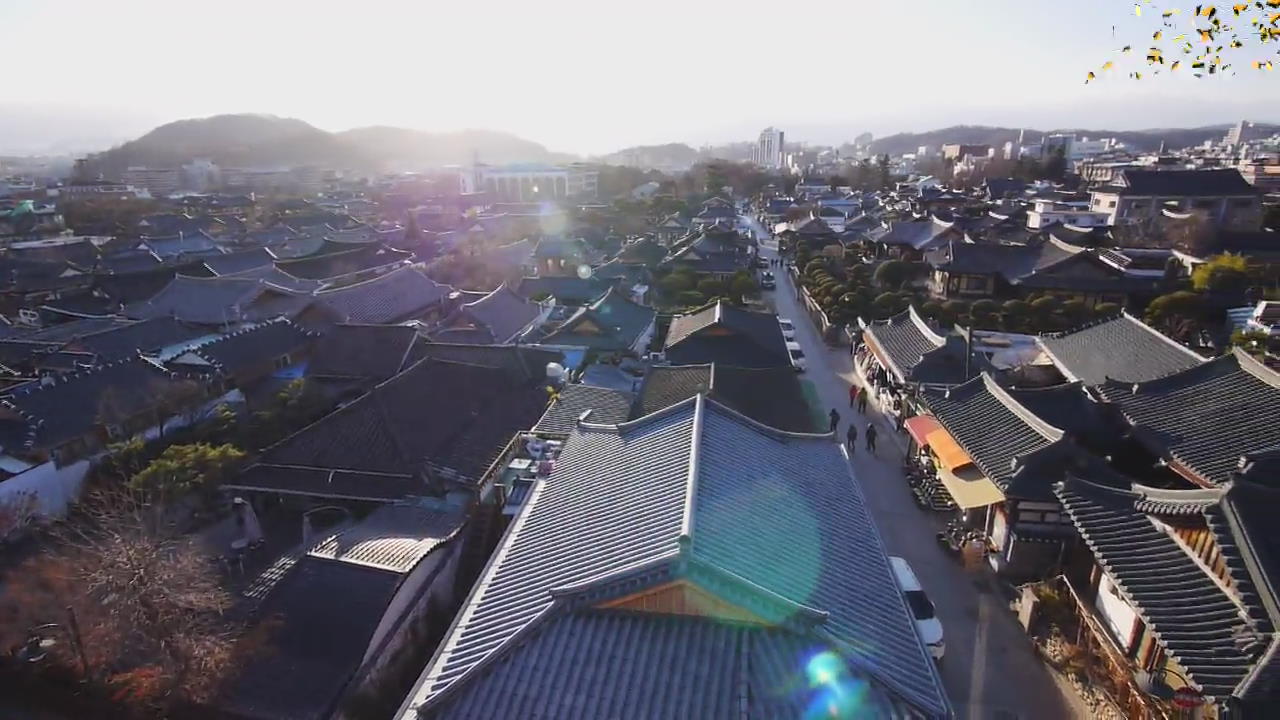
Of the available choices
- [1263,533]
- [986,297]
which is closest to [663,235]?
[986,297]

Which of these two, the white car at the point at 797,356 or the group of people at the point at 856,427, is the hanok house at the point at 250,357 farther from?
the white car at the point at 797,356

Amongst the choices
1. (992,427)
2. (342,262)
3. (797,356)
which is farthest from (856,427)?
(342,262)

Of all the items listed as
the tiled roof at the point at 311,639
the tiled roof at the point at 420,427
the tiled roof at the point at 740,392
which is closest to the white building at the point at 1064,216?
the tiled roof at the point at 740,392

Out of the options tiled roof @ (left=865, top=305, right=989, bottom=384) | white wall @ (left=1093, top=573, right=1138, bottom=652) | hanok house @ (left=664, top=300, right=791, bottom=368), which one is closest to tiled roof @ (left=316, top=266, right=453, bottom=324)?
hanok house @ (left=664, top=300, right=791, bottom=368)

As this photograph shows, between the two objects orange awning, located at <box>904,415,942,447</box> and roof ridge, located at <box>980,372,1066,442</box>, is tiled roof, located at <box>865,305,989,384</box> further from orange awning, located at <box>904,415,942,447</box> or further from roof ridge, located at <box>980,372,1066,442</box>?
roof ridge, located at <box>980,372,1066,442</box>

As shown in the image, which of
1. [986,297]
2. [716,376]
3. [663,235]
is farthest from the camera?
[663,235]

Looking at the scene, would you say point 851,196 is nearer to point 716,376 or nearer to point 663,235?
point 663,235
